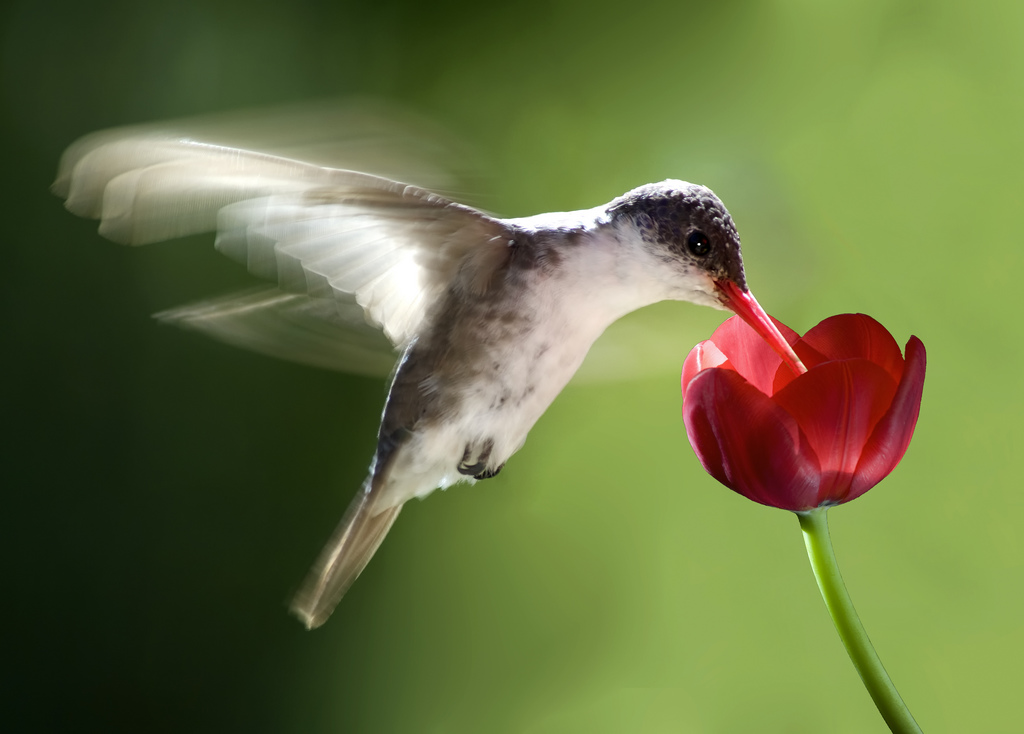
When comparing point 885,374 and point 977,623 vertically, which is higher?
point 885,374

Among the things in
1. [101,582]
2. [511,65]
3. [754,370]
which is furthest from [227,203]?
[101,582]

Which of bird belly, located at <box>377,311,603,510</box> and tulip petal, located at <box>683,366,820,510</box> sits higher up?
tulip petal, located at <box>683,366,820,510</box>

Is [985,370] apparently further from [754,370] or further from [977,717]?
[754,370]

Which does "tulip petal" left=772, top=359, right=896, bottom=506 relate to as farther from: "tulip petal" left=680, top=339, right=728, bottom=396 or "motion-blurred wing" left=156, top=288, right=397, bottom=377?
"motion-blurred wing" left=156, top=288, right=397, bottom=377

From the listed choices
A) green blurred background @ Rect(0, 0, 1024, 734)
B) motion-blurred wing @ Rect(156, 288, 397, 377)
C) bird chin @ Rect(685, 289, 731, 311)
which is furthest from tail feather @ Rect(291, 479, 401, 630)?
green blurred background @ Rect(0, 0, 1024, 734)

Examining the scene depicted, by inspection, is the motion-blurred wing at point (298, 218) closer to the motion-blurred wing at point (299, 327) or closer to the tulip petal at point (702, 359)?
the motion-blurred wing at point (299, 327)

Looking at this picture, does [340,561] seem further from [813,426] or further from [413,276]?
[813,426]

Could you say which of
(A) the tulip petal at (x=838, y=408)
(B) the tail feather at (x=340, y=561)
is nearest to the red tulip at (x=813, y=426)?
(A) the tulip petal at (x=838, y=408)
